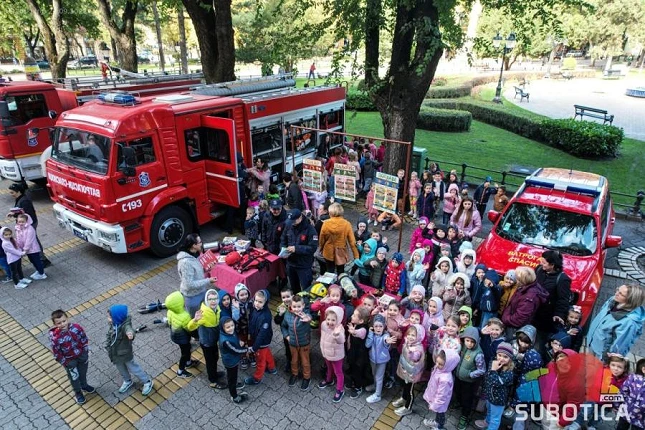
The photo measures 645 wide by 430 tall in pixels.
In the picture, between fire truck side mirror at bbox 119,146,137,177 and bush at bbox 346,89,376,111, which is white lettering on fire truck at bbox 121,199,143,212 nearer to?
fire truck side mirror at bbox 119,146,137,177

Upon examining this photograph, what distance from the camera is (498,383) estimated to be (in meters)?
4.53

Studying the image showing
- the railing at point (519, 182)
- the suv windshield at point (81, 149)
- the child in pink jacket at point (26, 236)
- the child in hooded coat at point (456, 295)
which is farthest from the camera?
the railing at point (519, 182)

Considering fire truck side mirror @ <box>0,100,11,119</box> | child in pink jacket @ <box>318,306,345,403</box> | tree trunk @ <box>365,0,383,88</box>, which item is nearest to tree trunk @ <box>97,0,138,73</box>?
fire truck side mirror @ <box>0,100,11,119</box>

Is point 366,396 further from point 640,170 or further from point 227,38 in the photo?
point 640,170

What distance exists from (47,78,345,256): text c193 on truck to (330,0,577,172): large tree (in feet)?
10.4

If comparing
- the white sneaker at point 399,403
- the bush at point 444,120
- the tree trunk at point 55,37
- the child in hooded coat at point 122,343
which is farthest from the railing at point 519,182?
the tree trunk at point 55,37

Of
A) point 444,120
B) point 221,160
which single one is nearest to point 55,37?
point 221,160

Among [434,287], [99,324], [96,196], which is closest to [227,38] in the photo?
[96,196]

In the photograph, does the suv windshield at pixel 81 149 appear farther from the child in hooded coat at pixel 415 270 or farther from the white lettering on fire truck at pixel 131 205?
the child in hooded coat at pixel 415 270

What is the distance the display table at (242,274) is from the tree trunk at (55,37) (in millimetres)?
16139

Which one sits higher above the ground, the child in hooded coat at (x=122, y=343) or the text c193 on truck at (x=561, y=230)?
the text c193 on truck at (x=561, y=230)

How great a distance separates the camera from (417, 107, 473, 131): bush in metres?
19.8

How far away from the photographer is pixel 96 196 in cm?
768

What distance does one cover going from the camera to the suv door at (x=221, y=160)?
878 cm
